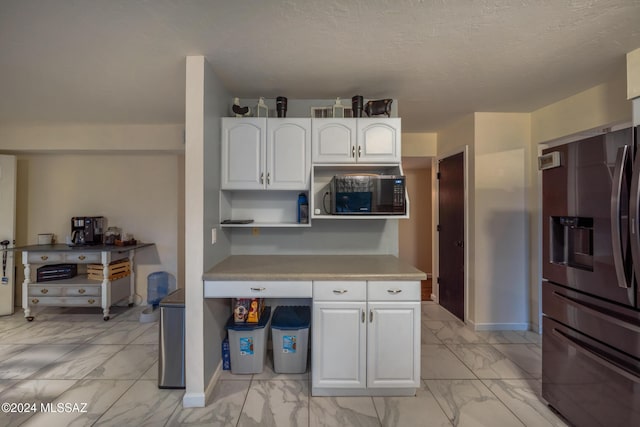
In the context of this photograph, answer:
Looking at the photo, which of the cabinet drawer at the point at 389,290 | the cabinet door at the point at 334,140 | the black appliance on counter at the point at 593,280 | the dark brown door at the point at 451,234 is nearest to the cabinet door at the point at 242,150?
the cabinet door at the point at 334,140

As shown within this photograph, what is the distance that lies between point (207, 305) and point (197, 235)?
520 millimetres

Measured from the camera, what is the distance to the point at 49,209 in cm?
384

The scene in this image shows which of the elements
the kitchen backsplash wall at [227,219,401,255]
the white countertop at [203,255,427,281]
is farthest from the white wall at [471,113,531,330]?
the white countertop at [203,255,427,281]

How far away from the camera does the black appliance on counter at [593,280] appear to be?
1378 mm

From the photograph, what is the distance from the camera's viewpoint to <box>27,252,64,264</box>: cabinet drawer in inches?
131

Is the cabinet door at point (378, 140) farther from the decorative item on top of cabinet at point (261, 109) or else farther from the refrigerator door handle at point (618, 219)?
the refrigerator door handle at point (618, 219)

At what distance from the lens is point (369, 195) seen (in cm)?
223

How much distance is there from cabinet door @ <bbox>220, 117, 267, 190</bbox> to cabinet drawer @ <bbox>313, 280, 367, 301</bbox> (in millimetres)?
976

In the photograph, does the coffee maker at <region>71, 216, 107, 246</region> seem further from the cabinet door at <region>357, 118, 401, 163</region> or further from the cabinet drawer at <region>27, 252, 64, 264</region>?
the cabinet door at <region>357, 118, 401, 163</region>

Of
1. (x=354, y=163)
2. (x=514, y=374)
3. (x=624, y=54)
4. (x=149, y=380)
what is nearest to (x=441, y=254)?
(x=514, y=374)

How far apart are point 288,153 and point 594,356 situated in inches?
91.5

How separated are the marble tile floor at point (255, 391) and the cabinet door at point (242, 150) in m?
1.60

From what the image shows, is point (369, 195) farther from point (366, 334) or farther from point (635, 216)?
point (635, 216)

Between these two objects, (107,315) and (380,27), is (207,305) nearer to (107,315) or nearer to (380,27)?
(380,27)
